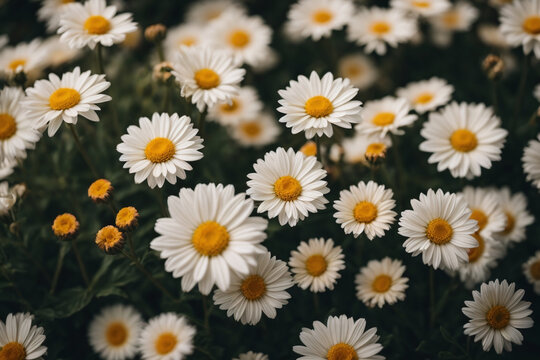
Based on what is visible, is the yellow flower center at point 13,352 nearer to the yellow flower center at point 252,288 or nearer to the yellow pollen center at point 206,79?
the yellow flower center at point 252,288

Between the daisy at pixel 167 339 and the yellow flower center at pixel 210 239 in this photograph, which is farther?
the daisy at pixel 167 339

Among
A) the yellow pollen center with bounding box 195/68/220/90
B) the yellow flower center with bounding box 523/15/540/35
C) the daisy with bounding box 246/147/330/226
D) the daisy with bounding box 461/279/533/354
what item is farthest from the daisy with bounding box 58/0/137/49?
the yellow flower center with bounding box 523/15/540/35

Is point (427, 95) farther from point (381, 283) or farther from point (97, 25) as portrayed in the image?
point (97, 25)

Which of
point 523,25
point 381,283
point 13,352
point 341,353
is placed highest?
point 523,25

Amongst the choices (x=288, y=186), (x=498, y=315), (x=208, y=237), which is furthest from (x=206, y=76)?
(x=498, y=315)

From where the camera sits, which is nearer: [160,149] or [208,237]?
[208,237]

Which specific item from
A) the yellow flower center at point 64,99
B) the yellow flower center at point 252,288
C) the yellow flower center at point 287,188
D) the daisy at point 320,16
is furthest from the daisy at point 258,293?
the daisy at point 320,16
